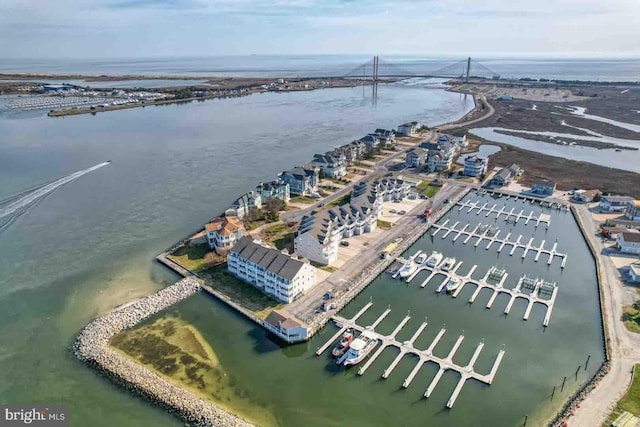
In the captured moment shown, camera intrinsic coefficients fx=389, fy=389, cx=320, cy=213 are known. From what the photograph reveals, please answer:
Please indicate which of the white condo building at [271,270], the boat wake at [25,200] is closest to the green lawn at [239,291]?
the white condo building at [271,270]

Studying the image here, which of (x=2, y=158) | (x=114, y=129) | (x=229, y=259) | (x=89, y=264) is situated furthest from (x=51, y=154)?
(x=229, y=259)

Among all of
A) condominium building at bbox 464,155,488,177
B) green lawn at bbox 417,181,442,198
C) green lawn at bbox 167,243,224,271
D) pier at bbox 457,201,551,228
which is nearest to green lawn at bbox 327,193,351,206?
green lawn at bbox 417,181,442,198

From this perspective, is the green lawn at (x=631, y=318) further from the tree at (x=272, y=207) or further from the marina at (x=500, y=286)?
the tree at (x=272, y=207)

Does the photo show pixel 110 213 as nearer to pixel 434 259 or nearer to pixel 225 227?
pixel 225 227

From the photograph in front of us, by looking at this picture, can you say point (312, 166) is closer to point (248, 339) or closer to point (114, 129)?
point (248, 339)

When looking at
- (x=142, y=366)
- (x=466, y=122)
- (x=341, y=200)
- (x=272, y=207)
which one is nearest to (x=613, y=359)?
(x=142, y=366)

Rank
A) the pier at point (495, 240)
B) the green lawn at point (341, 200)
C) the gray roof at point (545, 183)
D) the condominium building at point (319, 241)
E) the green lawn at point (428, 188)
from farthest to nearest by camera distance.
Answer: the green lawn at point (428, 188)
the gray roof at point (545, 183)
the green lawn at point (341, 200)
the pier at point (495, 240)
the condominium building at point (319, 241)

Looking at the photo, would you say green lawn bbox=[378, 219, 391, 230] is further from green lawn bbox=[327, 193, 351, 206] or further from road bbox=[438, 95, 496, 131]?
road bbox=[438, 95, 496, 131]
